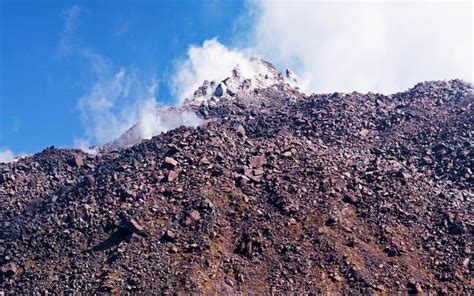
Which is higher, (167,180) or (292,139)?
(292,139)

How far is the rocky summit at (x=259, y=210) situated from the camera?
1531 inches

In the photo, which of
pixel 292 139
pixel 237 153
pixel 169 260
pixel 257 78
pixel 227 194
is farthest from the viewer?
pixel 257 78

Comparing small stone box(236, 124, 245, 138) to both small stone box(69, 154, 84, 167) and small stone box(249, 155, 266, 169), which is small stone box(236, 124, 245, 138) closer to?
small stone box(249, 155, 266, 169)

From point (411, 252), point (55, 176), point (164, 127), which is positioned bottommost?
point (411, 252)

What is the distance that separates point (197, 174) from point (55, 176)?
52.7ft

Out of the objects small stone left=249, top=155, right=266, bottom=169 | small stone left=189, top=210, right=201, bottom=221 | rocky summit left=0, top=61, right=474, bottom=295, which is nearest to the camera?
rocky summit left=0, top=61, right=474, bottom=295

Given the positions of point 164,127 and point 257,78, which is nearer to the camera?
point 164,127

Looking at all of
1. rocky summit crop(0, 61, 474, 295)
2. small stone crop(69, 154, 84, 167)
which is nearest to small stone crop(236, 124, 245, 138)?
rocky summit crop(0, 61, 474, 295)

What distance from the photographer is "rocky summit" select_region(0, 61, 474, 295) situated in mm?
38875

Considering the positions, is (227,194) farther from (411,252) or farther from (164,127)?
(164,127)

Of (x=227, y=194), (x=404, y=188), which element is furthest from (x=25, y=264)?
(x=404, y=188)

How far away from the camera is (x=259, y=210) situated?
1743 inches

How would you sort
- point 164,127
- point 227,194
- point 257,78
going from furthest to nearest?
point 257,78
point 164,127
point 227,194

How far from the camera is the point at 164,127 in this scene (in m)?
70.7
